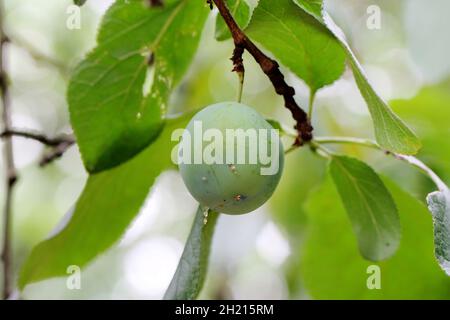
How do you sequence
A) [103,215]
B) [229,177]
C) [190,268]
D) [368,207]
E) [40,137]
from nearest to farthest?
[229,177] → [190,268] → [368,207] → [103,215] → [40,137]

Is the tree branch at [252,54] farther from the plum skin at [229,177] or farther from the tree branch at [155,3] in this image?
the tree branch at [155,3]

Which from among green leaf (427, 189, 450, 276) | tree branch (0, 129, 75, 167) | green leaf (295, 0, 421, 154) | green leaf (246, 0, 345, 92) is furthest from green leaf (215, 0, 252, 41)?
tree branch (0, 129, 75, 167)

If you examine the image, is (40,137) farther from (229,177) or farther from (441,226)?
(441,226)

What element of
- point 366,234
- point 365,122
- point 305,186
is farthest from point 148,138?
point 365,122

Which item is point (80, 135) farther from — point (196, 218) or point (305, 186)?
point (305, 186)

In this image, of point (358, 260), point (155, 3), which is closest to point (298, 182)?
point (358, 260)

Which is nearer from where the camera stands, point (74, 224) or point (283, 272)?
point (74, 224)

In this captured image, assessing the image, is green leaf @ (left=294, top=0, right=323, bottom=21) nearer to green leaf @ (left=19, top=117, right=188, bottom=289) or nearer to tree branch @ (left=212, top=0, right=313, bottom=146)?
tree branch @ (left=212, top=0, right=313, bottom=146)

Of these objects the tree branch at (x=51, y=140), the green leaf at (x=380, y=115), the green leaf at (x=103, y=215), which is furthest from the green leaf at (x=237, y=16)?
the tree branch at (x=51, y=140)
